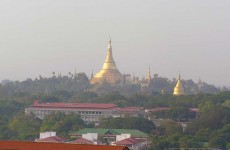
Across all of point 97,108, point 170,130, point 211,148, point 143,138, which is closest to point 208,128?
point 170,130

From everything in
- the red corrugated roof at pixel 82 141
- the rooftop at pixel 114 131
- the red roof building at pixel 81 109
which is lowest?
the red corrugated roof at pixel 82 141

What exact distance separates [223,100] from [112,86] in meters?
32.9

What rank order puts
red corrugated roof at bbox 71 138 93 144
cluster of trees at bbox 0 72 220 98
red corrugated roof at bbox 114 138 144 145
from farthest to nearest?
cluster of trees at bbox 0 72 220 98 → red corrugated roof at bbox 114 138 144 145 → red corrugated roof at bbox 71 138 93 144

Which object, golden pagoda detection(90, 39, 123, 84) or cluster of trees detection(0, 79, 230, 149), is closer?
cluster of trees detection(0, 79, 230, 149)

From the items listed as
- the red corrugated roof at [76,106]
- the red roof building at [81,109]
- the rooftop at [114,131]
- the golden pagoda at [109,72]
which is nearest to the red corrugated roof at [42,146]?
the rooftop at [114,131]

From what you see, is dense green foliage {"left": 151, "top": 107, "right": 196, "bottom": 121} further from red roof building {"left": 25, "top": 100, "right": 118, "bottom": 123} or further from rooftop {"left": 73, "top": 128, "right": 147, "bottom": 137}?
Answer: rooftop {"left": 73, "top": 128, "right": 147, "bottom": 137}

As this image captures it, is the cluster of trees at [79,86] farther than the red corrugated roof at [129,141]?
Yes

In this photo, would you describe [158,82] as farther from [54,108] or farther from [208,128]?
[208,128]

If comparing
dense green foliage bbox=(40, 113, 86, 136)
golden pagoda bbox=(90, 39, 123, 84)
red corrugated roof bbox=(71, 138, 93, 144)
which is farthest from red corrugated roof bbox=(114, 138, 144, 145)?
golden pagoda bbox=(90, 39, 123, 84)

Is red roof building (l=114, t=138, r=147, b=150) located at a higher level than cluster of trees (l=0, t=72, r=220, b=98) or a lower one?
lower

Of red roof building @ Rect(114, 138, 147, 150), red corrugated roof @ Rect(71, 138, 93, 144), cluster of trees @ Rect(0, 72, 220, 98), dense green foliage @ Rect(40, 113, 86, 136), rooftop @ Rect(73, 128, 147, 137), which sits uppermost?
cluster of trees @ Rect(0, 72, 220, 98)

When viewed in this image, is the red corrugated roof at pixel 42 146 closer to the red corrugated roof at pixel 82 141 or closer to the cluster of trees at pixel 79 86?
the red corrugated roof at pixel 82 141

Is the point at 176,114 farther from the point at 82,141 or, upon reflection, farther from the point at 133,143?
the point at 82,141

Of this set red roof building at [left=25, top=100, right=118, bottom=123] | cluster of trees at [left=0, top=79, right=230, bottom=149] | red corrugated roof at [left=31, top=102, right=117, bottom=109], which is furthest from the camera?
red corrugated roof at [left=31, top=102, right=117, bottom=109]
